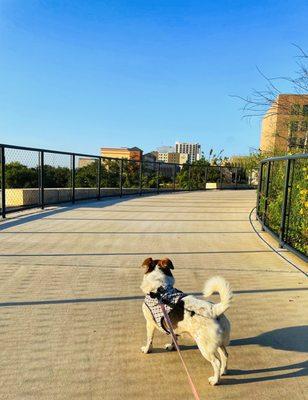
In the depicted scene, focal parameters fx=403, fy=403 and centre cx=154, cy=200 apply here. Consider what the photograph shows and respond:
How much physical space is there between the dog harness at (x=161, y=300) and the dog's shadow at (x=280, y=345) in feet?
1.84

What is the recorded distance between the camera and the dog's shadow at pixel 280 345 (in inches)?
103

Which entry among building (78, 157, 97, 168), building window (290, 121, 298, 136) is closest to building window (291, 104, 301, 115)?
building window (290, 121, 298, 136)

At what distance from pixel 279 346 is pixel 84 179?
12137mm

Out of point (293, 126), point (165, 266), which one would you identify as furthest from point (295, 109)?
point (165, 266)

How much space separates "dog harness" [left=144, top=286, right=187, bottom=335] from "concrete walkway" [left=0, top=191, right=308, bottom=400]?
317mm

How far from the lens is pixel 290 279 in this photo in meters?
4.70

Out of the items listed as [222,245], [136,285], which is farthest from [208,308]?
[222,245]

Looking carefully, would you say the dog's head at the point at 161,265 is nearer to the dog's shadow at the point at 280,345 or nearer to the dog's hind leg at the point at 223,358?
the dog's hind leg at the point at 223,358

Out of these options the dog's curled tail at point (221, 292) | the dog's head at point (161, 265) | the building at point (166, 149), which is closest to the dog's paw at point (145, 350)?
the dog's head at point (161, 265)

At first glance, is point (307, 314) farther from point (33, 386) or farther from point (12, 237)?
point (12, 237)

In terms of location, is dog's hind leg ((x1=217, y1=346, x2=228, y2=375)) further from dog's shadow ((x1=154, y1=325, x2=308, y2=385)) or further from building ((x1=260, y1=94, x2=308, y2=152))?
building ((x1=260, y1=94, x2=308, y2=152))

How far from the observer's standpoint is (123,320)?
3.43 meters

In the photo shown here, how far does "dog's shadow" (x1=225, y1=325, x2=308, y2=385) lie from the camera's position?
2.62m

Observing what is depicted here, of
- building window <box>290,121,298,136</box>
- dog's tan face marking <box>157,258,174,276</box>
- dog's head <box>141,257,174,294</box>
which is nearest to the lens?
dog's head <box>141,257,174,294</box>
